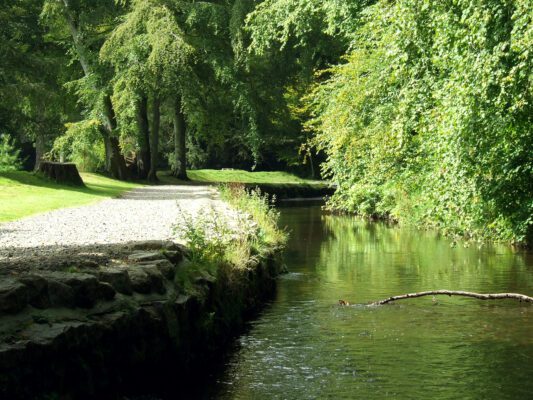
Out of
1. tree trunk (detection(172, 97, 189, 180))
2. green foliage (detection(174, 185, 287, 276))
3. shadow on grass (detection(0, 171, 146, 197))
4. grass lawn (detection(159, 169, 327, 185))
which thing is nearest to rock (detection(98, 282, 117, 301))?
green foliage (detection(174, 185, 287, 276))

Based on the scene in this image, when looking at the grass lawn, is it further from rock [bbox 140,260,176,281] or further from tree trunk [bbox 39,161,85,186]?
rock [bbox 140,260,176,281]

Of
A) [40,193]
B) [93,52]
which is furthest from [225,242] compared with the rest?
[93,52]

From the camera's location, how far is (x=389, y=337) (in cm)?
1109

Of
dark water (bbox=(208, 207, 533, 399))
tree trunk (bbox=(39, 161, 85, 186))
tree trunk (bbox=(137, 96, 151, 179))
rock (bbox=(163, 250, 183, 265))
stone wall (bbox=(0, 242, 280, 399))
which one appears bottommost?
dark water (bbox=(208, 207, 533, 399))

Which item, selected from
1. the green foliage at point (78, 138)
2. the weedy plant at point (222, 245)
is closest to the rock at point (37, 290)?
the weedy plant at point (222, 245)

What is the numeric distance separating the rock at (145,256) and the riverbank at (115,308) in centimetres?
2

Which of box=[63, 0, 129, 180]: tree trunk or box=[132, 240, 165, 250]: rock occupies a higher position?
box=[63, 0, 129, 180]: tree trunk

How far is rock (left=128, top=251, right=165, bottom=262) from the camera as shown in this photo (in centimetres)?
1057

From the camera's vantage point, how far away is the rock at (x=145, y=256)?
1057 cm

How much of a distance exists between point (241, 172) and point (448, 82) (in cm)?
4021

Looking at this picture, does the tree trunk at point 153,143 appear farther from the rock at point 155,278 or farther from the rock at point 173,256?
the rock at point 155,278

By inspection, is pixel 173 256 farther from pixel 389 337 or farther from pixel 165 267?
pixel 389 337

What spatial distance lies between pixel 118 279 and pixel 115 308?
56 centimetres

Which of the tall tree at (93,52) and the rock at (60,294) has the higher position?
the tall tree at (93,52)
